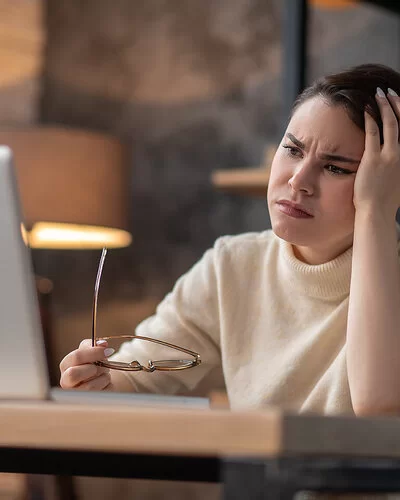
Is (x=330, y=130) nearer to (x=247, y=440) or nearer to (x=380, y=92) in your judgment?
(x=380, y=92)

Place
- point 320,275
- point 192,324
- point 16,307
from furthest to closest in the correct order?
point 192,324, point 320,275, point 16,307

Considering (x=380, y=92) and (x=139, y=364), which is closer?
(x=139, y=364)

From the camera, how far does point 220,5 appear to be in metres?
3.51

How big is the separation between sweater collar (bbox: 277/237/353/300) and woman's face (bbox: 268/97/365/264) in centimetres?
9

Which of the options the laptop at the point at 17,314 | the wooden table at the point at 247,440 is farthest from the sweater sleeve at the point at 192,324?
A: the wooden table at the point at 247,440

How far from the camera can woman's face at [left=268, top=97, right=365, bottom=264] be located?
4.40ft

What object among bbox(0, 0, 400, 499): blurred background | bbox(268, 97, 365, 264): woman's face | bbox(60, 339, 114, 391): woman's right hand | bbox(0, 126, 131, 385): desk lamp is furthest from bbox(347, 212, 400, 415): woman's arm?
bbox(0, 0, 400, 499): blurred background

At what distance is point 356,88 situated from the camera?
1.39 m

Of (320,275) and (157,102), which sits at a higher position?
(320,275)

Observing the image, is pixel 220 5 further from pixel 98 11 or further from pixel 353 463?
pixel 353 463

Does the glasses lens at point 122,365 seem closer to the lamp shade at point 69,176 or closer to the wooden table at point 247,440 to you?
the wooden table at point 247,440

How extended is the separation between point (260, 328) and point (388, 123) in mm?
406

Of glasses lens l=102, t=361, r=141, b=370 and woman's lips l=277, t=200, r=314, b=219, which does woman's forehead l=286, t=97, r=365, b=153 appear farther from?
glasses lens l=102, t=361, r=141, b=370

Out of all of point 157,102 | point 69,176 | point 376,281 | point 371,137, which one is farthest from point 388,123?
point 157,102
